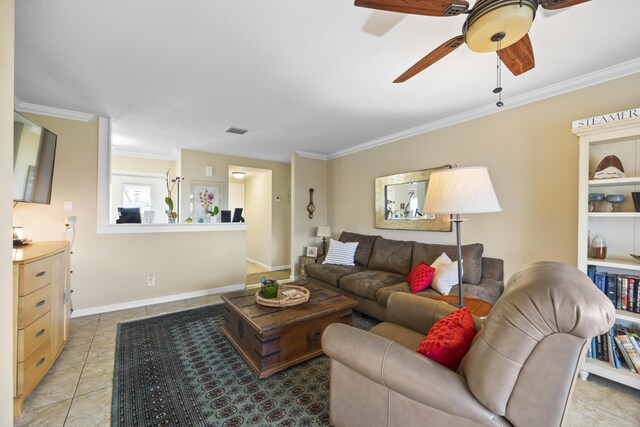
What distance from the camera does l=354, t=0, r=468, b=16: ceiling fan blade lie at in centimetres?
113

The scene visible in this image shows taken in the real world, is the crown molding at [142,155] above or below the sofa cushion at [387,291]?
above

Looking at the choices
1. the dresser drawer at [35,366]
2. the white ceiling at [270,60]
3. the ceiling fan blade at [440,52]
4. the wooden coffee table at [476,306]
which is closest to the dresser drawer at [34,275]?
the dresser drawer at [35,366]

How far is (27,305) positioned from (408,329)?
2467 millimetres

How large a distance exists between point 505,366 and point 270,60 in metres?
2.26

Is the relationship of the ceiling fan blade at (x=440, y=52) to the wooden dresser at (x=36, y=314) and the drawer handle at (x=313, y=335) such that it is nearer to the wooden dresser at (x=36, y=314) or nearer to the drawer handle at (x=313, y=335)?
the drawer handle at (x=313, y=335)

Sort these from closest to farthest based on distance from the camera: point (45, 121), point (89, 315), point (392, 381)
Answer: point (392, 381) → point (45, 121) → point (89, 315)

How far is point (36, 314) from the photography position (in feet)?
5.82

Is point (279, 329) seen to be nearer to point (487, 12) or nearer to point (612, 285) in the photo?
point (487, 12)

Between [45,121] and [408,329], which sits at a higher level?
[45,121]

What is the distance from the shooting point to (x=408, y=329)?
1820mm

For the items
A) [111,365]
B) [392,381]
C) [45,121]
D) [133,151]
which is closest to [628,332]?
[392,381]

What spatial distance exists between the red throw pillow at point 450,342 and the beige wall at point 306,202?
3615 millimetres

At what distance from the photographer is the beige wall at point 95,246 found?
2.96 m

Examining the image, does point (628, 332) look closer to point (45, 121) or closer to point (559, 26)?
point (559, 26)
